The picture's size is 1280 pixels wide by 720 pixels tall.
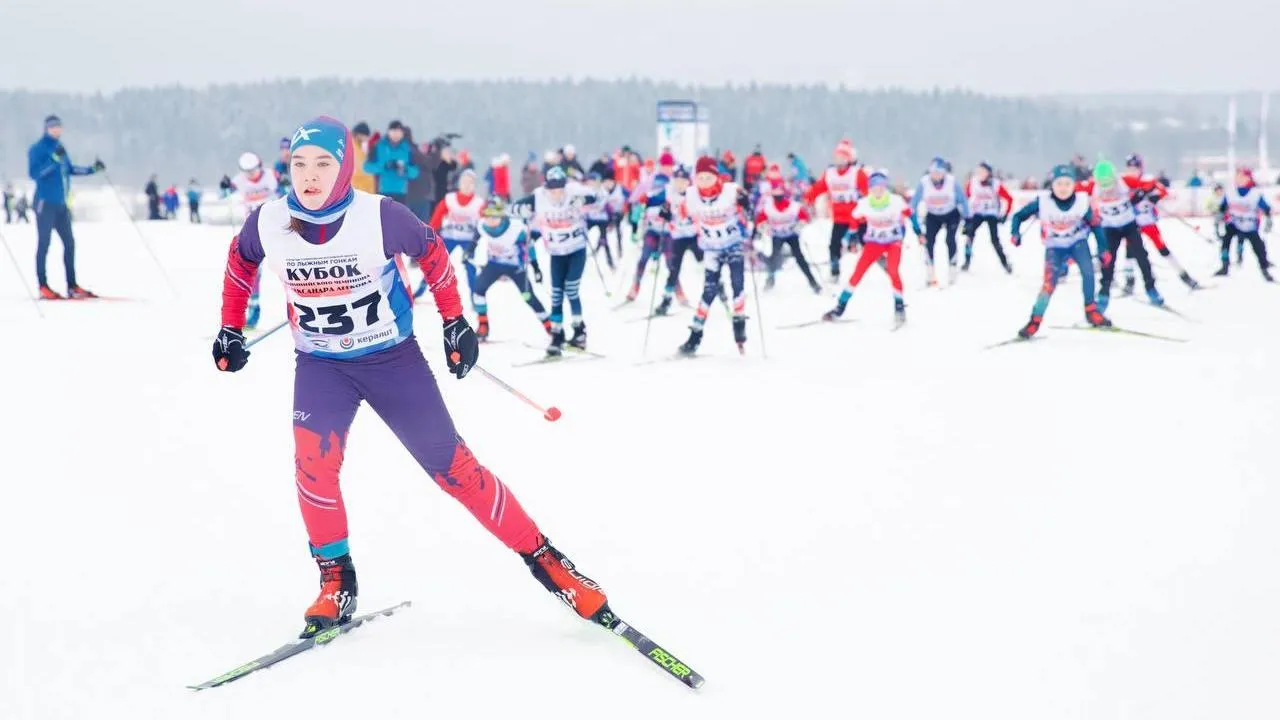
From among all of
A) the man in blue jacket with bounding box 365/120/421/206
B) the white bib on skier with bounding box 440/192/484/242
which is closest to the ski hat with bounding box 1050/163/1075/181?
the white bib on skier with bounding box 440/192/484/242

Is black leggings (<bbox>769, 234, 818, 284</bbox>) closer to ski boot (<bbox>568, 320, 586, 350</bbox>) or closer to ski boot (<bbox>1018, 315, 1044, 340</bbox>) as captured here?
ski boot (<bbox>1018, 315, 1044, 340</bbox>)

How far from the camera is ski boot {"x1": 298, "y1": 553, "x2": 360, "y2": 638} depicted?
3.53 meters

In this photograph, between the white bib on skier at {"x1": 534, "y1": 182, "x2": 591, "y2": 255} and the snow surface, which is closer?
the snow surface

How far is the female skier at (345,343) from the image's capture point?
3367mm

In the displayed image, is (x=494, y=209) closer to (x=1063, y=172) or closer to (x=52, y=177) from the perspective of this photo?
(x=1063, y=172)

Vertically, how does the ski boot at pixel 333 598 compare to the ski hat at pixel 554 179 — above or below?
below

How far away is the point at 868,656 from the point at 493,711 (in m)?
1.22

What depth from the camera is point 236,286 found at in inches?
140

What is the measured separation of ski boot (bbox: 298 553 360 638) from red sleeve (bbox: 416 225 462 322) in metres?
0.95

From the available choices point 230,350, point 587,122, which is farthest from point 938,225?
point 587,122

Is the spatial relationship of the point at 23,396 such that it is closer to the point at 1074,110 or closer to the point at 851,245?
the point at 851,245

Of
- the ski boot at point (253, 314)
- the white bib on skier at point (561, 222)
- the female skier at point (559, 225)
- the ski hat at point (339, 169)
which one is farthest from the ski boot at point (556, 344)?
the ski hat at point (339, 169)

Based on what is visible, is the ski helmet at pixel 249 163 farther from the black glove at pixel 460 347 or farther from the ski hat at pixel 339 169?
the black glove at pixel 460 347

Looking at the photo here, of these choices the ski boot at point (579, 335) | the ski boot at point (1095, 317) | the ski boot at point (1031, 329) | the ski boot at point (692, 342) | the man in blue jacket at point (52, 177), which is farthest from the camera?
the man in blue jacket at point (52, 177)
